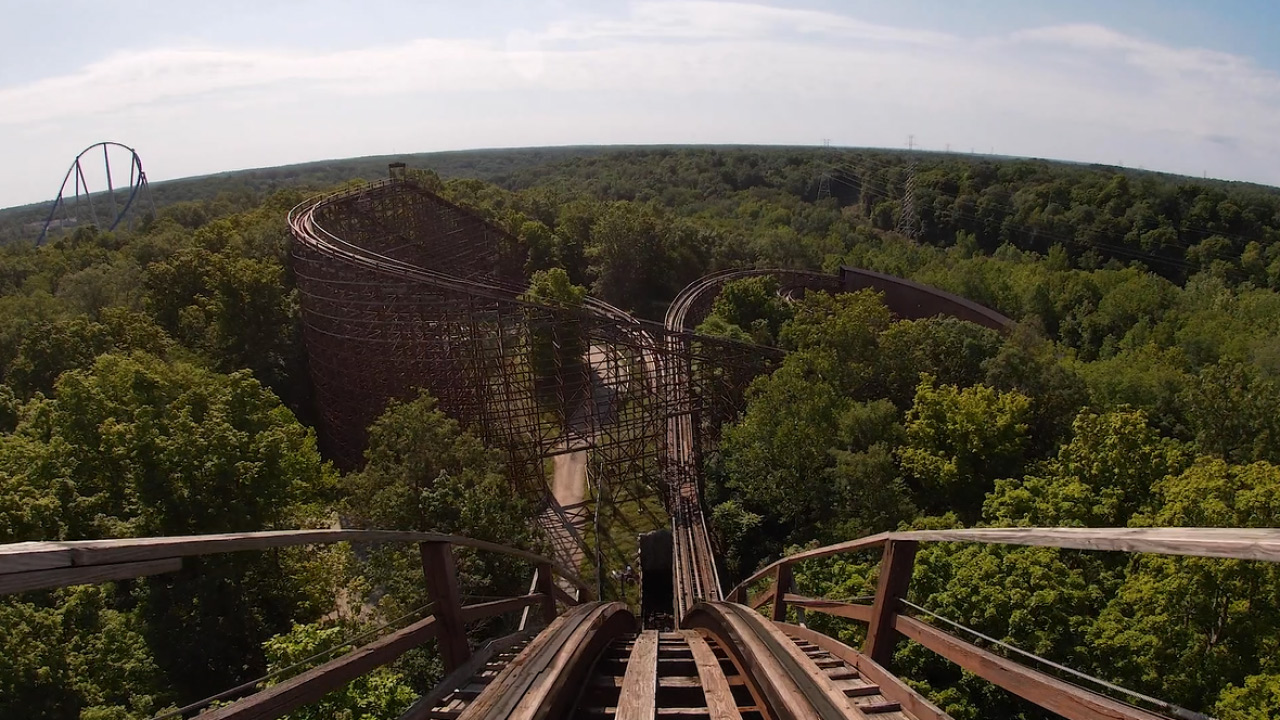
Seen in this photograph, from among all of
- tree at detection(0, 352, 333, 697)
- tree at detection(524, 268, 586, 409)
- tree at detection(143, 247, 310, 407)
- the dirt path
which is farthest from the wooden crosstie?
tree at detection(143, 247, 310, 407)

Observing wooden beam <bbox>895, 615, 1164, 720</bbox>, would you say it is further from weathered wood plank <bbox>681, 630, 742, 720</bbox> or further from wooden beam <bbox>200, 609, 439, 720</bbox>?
wooden beam <bbox>200, 609, 439, 720</bbox>

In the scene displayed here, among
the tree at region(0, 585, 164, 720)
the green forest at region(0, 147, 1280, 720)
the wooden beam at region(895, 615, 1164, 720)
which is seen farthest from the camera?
the green forest at region(0, 147, 1280, 720)

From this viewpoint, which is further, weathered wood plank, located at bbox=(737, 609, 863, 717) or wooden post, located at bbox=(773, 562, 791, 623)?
wooden post, located at bbox=(773, 562, 791, 623)

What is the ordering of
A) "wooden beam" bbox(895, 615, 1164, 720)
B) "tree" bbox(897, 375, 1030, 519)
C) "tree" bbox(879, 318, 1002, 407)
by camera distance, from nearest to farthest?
1. "wooden beam" bbox(895, 615, 1164, 720)
2. "tree" bbox(897, 375, 1030, 519)
3. "tree" bbox(879, 318, 1002, 407)

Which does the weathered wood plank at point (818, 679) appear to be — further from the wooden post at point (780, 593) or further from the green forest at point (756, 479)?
the green forest at point (756, 479)

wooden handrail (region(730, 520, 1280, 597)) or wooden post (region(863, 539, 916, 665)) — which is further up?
wooden handrail (region(730, 520, 1280, 597))

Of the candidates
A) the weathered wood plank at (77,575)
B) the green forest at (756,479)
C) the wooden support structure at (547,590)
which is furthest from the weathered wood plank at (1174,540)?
the green forest at (756,479)
